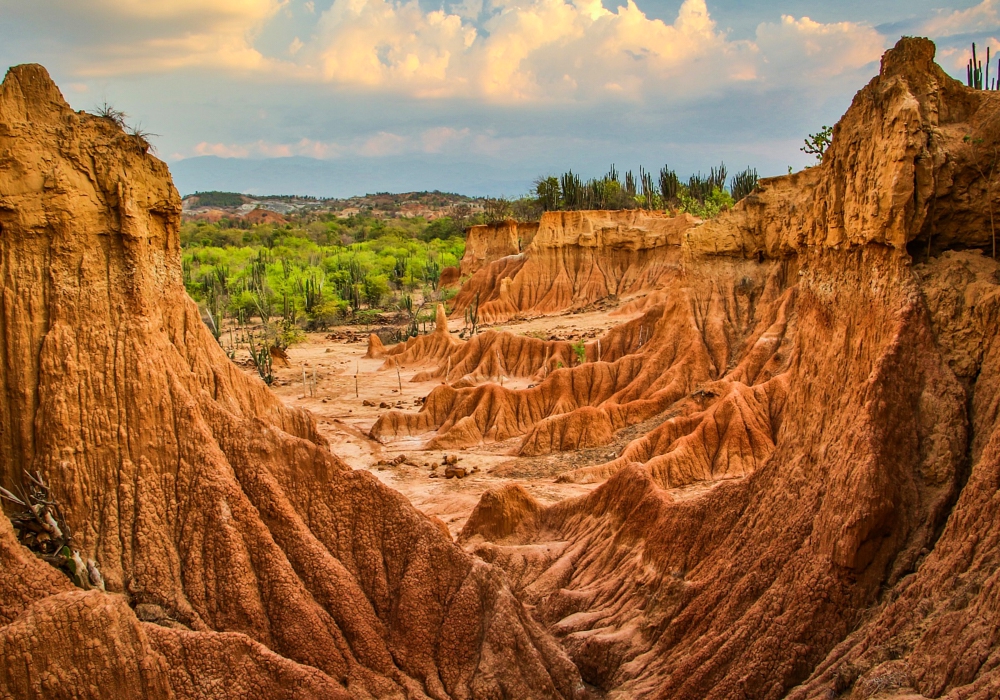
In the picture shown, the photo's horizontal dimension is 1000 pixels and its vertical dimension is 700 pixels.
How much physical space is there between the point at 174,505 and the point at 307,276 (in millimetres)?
60207

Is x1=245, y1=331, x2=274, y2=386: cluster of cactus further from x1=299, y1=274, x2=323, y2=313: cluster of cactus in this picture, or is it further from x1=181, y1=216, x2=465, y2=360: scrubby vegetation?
x1=299, y1=274, x2=323, y2=313: cluster of cactus

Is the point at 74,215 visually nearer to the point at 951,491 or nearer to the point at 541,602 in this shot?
the point at 541,602

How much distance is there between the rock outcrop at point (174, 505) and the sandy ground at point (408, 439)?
7976 millimetres

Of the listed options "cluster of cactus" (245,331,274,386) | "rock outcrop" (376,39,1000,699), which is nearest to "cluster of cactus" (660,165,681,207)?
"cluster of cactus" (245,331,274,386)

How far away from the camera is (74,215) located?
9867 millimetres

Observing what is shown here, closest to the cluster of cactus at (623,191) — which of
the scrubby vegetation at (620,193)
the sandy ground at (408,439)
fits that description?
the scrubby vegetation at (620,193)

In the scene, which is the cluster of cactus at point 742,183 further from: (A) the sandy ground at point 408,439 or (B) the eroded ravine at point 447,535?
(B) the eroded ravine at point 447,535

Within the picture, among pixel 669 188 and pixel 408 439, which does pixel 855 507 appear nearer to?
pixel 408 439

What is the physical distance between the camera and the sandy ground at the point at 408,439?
2222 centimetres

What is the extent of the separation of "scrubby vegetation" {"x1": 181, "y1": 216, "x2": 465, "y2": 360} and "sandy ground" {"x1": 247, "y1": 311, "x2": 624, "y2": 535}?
3.11 metres

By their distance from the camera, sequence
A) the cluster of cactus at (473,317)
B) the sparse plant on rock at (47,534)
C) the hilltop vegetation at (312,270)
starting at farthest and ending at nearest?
the hilltop vegetation at (312,270), the cluster of cactus at (473,317), the sparse plant on rock at (47,534)

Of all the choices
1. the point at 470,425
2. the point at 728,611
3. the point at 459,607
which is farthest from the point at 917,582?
the point at 470,425

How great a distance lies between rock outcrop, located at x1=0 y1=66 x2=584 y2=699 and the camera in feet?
29.7

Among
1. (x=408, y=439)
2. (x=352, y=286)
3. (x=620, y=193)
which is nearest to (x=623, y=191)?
(x=620, y=193)
